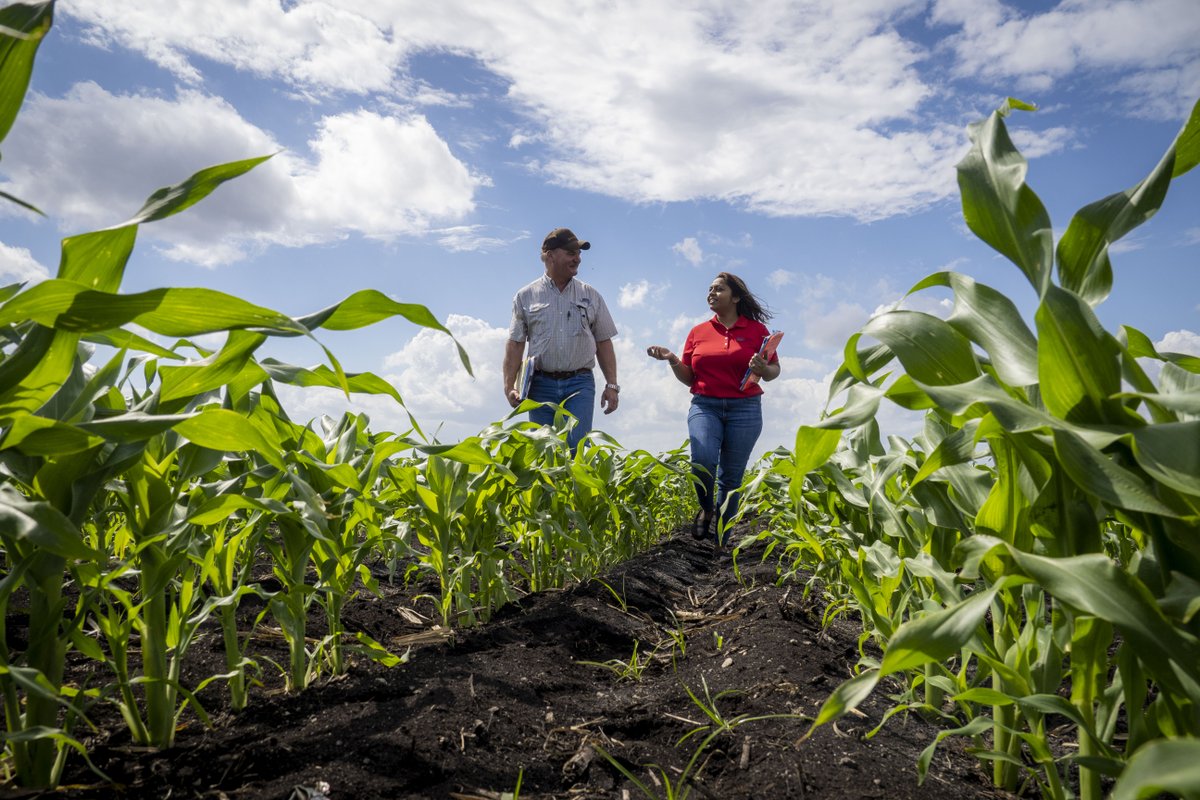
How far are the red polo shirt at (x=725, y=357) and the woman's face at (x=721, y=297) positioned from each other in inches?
4.5

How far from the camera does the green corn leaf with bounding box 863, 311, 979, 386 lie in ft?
3.54

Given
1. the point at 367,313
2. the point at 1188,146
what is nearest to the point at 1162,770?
the point at 1188,146

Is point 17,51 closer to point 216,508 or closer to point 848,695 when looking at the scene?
point 216,508

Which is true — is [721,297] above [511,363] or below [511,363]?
above

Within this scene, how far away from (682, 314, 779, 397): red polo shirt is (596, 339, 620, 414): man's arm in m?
0.61

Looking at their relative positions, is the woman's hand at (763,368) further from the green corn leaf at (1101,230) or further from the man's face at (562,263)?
the green corn leaf at (1101,230)

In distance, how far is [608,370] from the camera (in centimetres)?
526

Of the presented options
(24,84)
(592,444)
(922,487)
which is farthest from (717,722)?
(592,444)

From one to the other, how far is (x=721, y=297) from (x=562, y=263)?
4.16 feet

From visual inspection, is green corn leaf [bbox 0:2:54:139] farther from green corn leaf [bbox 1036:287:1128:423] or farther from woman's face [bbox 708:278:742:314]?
woman's face [bbox 708:278:742:314]

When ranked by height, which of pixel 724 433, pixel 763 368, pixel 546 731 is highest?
pixel 763 368

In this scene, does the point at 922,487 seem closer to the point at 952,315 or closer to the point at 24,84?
the point at 952,315

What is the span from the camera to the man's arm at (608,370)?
5.20 metres

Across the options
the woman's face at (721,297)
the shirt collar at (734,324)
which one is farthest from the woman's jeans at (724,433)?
the woman's face at (721,297)
